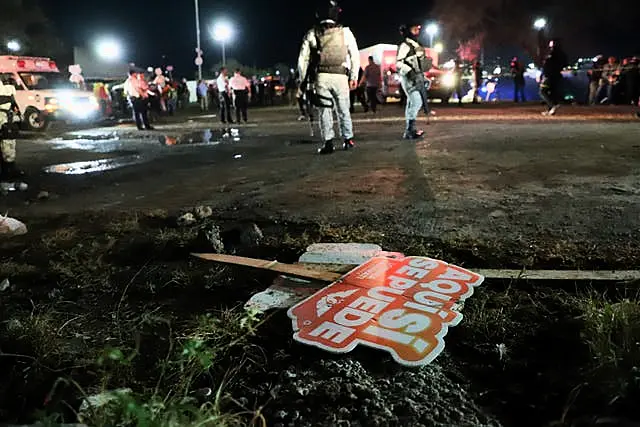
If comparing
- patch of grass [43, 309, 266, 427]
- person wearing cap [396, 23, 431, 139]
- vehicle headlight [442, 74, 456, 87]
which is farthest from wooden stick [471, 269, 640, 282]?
vehicle headlight [442, 74, 456, 87]

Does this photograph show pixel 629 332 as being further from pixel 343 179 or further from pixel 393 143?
pixel 393 143

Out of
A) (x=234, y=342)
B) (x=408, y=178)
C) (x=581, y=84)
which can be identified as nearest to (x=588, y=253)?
(x=234, y=342)

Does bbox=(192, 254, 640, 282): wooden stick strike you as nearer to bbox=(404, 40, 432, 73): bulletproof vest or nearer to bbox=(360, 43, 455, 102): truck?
bbox=(404, 40, 432, 73): bulletproof vest

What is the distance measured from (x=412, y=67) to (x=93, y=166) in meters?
5.44

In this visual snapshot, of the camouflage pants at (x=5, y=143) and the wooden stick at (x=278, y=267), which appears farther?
the camouflage pants at (x=5, y=143)

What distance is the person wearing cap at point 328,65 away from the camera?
26.9ft

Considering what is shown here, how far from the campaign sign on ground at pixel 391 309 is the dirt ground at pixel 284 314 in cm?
7

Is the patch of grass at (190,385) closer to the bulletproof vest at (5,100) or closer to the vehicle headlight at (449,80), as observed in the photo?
the bulletproof vest at (5,100)

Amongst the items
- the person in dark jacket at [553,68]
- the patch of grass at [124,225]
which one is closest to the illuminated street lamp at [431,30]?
the person in dark jacket at [553,68]

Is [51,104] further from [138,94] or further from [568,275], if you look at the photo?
[568,275]

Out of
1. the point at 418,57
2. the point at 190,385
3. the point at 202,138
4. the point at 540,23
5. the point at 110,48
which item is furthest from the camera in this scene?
the point at 110,48

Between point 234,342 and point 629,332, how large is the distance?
164 cm

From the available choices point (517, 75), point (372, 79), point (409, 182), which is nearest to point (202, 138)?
point (372, 79)

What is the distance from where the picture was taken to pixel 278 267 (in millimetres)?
3346
